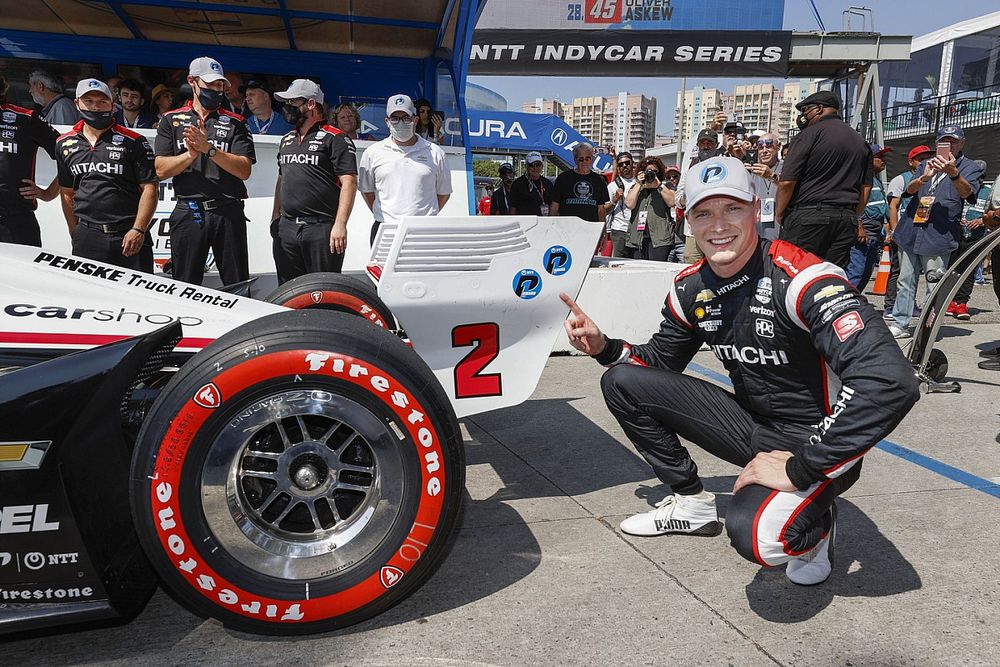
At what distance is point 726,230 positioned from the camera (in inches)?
94.4

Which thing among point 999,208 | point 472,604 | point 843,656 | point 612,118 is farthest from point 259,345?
point 612,118

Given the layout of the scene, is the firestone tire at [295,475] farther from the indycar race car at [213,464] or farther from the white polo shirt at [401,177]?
the white polo shirt at [401,177]

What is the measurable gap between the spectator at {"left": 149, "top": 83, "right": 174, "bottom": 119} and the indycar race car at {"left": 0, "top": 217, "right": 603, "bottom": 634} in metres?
6.06

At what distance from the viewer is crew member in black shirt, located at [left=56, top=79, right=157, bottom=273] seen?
13.7ft

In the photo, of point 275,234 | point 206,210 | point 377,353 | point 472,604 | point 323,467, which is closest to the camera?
point 377,353

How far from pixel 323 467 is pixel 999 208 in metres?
4.71

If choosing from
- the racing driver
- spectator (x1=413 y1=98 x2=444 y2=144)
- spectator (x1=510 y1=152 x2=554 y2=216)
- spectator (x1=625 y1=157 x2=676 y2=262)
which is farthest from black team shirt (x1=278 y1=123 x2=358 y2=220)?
spectator (x1=625 y1=157 x2=676 y2=262)

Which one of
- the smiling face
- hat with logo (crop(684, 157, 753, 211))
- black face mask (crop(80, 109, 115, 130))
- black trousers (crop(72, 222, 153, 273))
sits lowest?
black trousers (crop(72, 222, 153, 273))

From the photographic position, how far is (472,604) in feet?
7.29

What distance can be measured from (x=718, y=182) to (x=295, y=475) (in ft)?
5.19

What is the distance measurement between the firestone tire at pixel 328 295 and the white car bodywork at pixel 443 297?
0.89 meters

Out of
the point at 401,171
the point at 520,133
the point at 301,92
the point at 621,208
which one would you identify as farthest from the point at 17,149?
the point at 520,133

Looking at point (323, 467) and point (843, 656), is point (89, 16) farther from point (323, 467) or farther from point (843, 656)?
point (843, 656)

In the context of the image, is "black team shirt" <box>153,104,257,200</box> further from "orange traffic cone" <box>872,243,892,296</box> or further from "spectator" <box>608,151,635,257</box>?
"orange traffic cone" <box>872,243,892,296</box>
